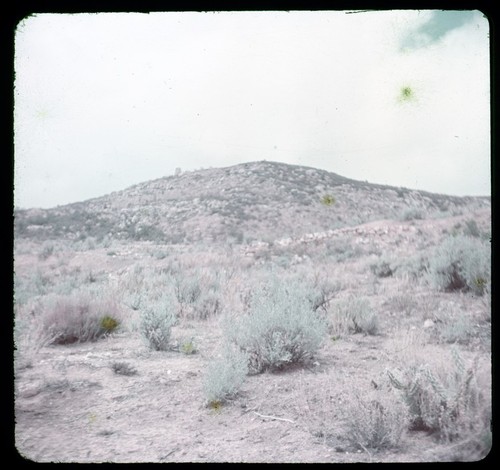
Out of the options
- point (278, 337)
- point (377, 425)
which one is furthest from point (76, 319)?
point (377, 425)

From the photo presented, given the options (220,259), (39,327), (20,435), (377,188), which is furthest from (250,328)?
(377,188)

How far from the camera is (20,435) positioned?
9.25ft

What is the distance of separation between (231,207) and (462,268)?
2841 centimetres

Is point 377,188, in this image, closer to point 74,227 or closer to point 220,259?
point 74,227

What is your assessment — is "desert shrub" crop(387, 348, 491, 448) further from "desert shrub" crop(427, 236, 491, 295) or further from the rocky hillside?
the rocky hillside

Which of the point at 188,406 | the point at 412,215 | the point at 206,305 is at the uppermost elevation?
the point at 412,215

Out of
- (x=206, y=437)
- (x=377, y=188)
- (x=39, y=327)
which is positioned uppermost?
(x=377, y=188)

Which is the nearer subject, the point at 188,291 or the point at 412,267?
the point at 188,291

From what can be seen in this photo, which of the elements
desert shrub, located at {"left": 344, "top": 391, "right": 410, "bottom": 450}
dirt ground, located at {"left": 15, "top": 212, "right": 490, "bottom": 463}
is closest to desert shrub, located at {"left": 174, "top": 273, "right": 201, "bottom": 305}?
dirt ground, located at {"left": 15, "top": 212, "right": 490, "bottom": 463}

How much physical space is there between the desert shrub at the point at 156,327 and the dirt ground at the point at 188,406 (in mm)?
120

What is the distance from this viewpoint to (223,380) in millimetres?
3285

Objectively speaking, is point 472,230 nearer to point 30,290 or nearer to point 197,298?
point 197,298

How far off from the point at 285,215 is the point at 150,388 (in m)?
31.5

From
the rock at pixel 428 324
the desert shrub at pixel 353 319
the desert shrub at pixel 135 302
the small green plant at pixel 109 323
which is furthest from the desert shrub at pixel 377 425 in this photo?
the desert shrub at pixel 135 302
